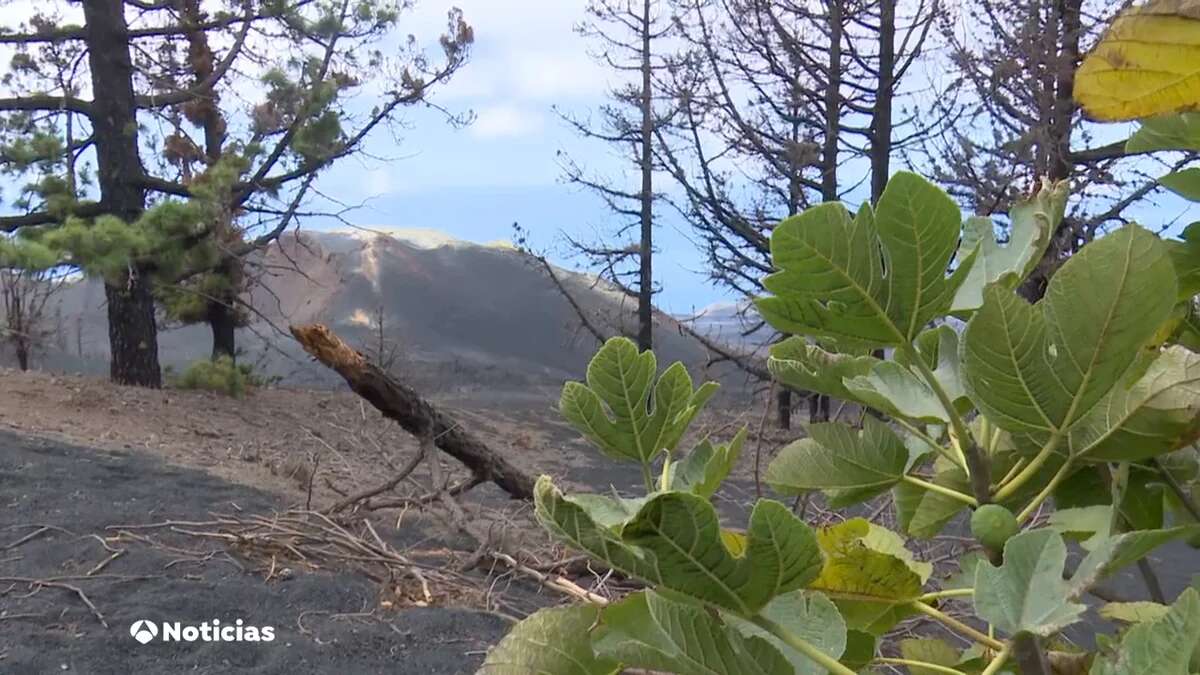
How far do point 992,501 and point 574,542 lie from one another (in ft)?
0.40

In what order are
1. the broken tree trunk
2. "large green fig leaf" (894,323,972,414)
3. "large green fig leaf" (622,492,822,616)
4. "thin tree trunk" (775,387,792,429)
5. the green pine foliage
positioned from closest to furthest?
"large green fig leaf" (622,492,822,616)
"large green fig leaf" (894,323,972,414)
the broken tree trunk
the green pine foliage
"thin tree trunk" (775,387,792,429)

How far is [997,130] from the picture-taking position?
4.51 m

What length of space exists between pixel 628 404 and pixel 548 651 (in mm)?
68

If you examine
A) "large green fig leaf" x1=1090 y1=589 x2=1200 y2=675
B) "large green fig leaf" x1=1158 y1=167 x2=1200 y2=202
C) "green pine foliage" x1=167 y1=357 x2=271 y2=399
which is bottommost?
"green pine foliage" x1=167 y1=357 x2=271 y2=399

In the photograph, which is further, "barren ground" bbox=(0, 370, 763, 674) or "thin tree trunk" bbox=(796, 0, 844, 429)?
"thin tree trunk" bbox=(796, 0, 844, 429)

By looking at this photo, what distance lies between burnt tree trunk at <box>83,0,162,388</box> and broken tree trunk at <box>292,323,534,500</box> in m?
3.35

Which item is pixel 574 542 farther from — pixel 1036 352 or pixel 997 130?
pixel 997 130

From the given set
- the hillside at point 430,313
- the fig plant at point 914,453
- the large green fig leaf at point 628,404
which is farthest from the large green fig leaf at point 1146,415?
the hillside at point 430,313

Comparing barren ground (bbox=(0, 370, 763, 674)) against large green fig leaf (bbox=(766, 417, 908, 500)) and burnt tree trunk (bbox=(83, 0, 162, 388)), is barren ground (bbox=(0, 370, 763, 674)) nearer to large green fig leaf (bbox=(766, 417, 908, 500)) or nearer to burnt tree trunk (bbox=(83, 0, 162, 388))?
large green fig leaf (bbox=(766, 417, 908, 500))

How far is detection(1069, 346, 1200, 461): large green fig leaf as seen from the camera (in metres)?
0.23

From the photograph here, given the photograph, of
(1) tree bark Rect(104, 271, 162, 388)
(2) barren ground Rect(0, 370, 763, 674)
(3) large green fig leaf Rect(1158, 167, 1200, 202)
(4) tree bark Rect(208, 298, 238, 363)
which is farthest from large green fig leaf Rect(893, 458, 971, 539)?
(4) tree bark Rect(208, 298, 238, 363)

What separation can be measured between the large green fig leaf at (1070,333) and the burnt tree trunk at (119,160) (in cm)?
543

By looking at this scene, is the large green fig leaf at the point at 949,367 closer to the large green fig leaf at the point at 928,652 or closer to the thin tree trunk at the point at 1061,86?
the large green fig leaf at the point at 928,652

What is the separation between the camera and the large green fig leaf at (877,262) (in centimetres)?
19
